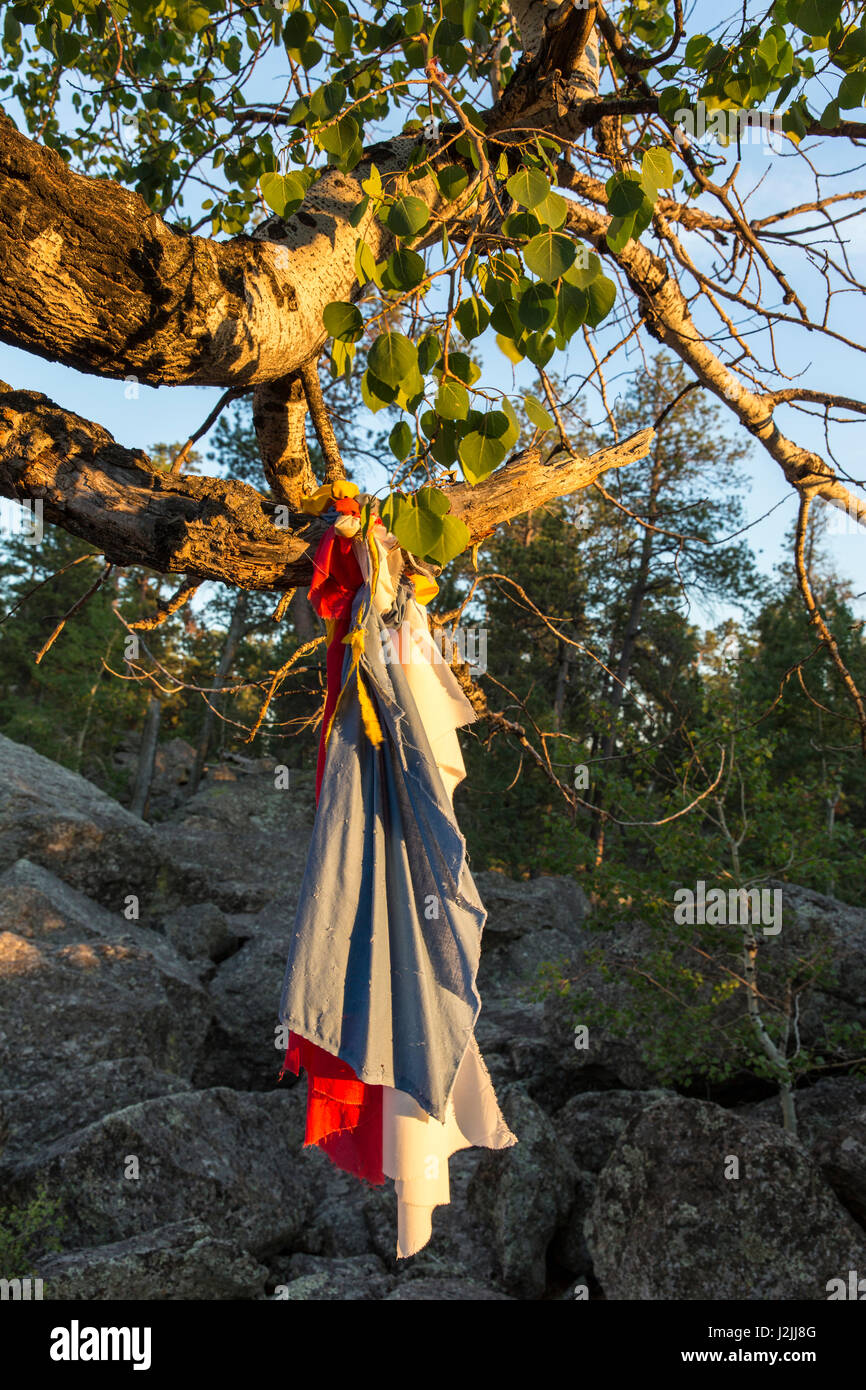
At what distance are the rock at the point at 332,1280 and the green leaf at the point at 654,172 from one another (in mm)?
4307

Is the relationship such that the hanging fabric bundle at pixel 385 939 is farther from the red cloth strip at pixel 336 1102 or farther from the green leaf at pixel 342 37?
the green leaf at pixel 342 37

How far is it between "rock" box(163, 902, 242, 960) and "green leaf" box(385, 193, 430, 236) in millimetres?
8145

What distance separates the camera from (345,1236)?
5.02m

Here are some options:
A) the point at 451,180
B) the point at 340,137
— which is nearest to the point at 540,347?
the point at 451,180

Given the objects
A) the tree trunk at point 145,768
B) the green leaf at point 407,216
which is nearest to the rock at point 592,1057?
the green leaf at point 407,216

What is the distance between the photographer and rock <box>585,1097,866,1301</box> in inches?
160

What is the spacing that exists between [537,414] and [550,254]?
11.5 inches

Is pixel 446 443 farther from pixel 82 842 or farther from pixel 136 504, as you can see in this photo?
pixel 82 842

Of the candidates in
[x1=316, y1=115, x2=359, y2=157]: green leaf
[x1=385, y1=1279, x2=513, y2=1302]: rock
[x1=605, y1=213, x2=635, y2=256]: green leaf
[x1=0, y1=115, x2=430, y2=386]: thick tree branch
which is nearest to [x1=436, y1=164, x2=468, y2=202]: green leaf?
[x1=0, y1=115, x2=430, y2=386]: thick tree branch

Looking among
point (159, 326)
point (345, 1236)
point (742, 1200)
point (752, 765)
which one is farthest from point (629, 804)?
point (159, 326)

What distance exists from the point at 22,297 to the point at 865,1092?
652 centimetres

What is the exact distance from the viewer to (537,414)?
1.65 m
